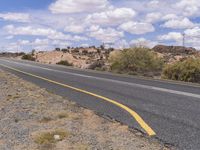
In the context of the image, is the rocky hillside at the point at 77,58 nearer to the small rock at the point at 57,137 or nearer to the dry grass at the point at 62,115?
the dry grass at the point at 62,115

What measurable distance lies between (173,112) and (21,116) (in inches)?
149

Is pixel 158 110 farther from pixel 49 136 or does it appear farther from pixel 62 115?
pixel 49 136

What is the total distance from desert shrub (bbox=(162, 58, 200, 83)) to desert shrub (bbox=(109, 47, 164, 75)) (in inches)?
268

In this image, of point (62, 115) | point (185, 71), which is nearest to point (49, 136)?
point (62, 115)

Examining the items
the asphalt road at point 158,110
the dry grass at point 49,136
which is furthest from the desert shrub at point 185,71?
the dry grass at point 49,136

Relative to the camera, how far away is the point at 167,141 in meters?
7.33

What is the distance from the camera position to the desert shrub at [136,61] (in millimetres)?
33812

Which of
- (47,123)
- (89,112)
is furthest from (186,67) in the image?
(47,123)

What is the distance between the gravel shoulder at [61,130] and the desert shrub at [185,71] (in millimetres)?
13772

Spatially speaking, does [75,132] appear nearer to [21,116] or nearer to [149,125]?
[149,125]

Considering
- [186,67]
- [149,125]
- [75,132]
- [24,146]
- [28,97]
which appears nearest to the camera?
[24,146]

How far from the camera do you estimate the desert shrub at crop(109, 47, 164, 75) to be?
33812 mm

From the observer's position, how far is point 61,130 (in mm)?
8375

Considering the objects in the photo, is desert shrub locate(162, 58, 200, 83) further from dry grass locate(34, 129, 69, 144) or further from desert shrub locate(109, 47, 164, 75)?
dry grass locate(34, 129, 69, 144)
